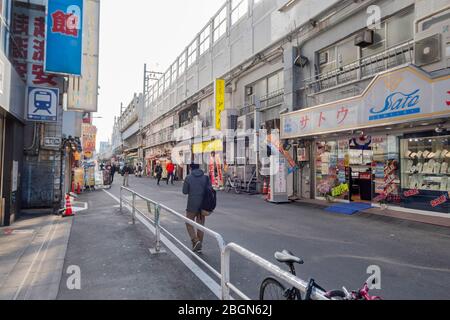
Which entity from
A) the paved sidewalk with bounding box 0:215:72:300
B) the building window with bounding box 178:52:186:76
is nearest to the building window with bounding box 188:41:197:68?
the building window with bounding box 178:52:186:76

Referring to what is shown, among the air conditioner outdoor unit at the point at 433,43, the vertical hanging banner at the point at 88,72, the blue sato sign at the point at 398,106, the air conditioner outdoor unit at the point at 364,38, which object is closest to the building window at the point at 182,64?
the vertical hanging banner at the point at 88,72

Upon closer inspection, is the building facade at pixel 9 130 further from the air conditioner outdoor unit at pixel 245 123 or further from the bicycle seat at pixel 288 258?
the air conditioner outdoor unit at pixel 245 123

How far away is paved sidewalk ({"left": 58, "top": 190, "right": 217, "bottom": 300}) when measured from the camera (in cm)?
439

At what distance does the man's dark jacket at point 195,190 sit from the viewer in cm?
664

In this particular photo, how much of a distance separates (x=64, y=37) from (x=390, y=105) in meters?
11.4

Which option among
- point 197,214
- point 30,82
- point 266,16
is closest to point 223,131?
point 266,16

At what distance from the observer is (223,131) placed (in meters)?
24.5

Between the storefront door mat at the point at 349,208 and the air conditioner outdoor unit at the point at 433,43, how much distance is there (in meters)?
5.47

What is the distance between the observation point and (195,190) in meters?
6.66

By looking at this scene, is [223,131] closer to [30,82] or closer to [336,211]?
[336,211]

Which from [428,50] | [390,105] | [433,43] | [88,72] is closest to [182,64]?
[88,72]

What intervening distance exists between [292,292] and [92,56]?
13673 millimetres
